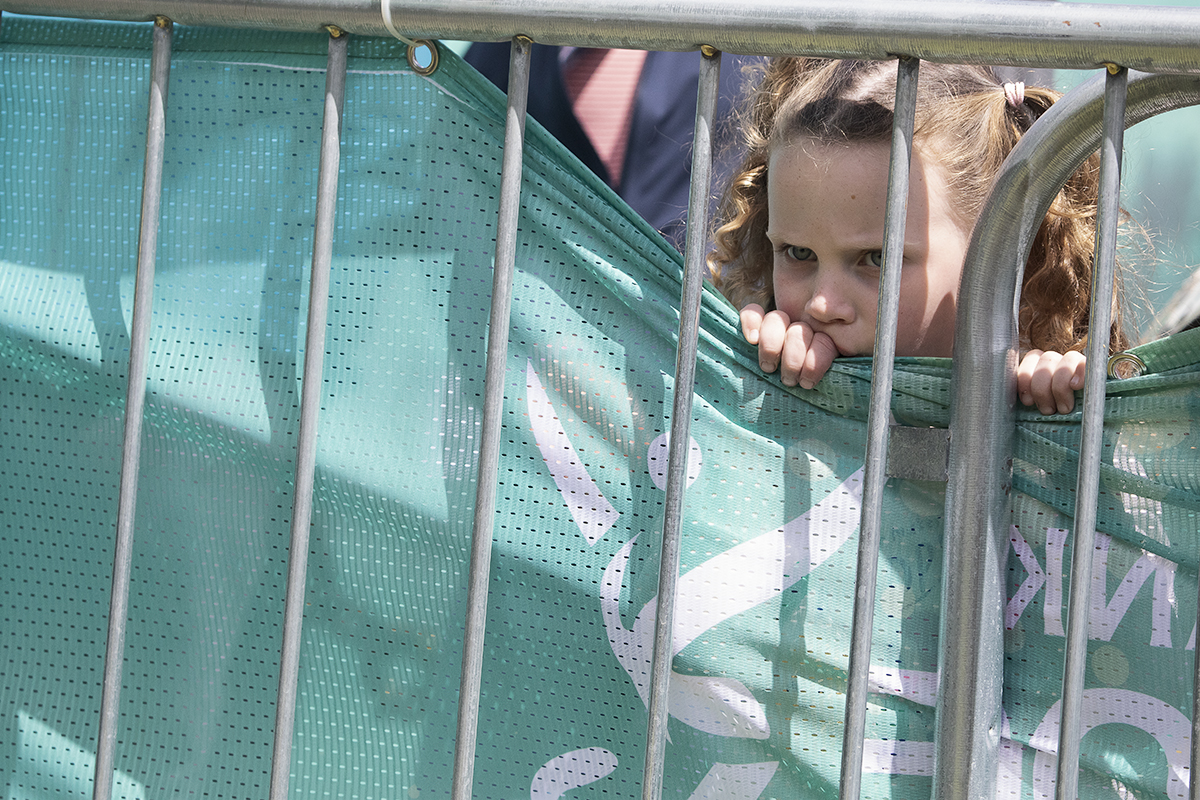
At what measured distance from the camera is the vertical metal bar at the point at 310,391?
3.55ft

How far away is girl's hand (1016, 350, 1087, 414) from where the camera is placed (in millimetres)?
1071

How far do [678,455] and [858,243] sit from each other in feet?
1.94

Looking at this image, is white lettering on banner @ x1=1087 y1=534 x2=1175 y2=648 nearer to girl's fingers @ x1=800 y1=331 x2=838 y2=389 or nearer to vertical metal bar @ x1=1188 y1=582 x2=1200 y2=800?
vertical metal bar @ x1=1188 y1=582 x2=1200 y2=800

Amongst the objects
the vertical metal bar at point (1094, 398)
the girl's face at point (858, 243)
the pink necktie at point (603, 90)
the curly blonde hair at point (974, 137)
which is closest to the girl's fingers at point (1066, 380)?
the vertical metal bar at point (1094, 398)

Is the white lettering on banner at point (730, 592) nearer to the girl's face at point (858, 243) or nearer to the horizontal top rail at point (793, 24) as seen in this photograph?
the girl's face at point (858, 243)

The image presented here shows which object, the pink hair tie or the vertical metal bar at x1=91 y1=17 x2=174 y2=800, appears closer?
the vertical metal bar at x1=91 y1=17 x2=174 y2=800

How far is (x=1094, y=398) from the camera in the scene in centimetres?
94

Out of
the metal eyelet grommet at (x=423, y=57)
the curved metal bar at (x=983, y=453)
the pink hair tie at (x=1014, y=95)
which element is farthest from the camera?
the pink hair tie at (x=1014, y=95)

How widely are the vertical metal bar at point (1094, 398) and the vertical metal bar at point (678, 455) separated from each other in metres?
0.37

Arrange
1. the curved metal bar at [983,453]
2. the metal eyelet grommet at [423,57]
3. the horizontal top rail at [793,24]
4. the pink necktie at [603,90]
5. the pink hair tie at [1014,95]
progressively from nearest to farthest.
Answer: the horizontal top rail at [793,24]
the curved metal bar at [983,453]
the metal eyelet grommet at [423,57]
the pink hair tie at [1014,95]
the pink necktie at [603,90]

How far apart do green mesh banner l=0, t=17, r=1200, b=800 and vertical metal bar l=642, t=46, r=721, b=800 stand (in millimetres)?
99

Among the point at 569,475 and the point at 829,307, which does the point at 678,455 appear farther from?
the point at 829,307

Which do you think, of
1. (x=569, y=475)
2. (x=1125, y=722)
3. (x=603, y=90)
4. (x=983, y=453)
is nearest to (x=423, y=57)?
(x=569, y=475)

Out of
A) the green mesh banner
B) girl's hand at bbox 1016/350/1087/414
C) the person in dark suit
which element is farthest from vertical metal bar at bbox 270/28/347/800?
the person in dark suit
